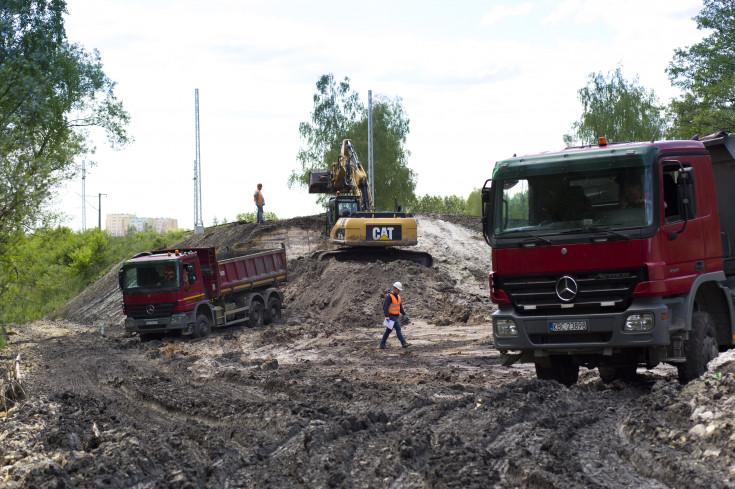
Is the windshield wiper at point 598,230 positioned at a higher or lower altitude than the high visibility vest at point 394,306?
higher

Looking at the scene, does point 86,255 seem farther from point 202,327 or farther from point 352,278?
point 202,327

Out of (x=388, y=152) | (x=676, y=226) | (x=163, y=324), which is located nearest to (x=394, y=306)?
(x=163, y=324)

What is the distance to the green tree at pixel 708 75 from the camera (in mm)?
39000

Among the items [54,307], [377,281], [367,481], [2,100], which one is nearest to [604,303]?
[367,481]

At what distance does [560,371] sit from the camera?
35.3 ft

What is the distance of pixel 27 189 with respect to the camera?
41.8ft

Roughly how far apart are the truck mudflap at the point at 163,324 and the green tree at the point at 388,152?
38188 millimetres

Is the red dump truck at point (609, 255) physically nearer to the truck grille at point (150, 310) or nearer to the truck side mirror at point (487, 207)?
the truck side mirror at point (487, 207)

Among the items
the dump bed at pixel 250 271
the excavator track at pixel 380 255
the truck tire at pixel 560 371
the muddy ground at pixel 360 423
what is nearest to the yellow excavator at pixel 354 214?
the excavator track at pixel 380 255

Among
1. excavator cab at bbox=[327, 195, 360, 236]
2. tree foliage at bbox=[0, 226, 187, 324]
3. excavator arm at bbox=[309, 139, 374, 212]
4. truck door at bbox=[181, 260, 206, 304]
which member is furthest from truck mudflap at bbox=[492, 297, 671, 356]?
tree foliage at bbox=[0, 226, 187, 324]

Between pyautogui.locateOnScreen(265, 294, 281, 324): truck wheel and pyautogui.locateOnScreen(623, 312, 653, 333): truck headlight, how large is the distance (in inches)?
684

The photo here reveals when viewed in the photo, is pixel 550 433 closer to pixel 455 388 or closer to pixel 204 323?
pixel 455 388

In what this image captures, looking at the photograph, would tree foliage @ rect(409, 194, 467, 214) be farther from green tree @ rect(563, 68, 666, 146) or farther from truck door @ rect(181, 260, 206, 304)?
truck door @ rect(181, 260, 206, 304)

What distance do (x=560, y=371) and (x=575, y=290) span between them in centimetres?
206
